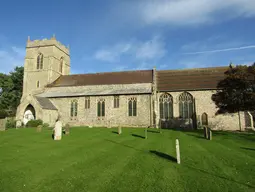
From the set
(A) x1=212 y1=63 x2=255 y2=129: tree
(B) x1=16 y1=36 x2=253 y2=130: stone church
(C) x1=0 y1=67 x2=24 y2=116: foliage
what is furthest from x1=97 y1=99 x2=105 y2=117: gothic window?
(C) x1=0 y1=67 x2=24 y2=116: foliage

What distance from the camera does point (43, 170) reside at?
311 inches

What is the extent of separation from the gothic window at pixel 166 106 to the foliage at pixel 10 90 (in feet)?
114

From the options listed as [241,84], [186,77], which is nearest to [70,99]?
[186,77]

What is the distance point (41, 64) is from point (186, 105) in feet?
96.1

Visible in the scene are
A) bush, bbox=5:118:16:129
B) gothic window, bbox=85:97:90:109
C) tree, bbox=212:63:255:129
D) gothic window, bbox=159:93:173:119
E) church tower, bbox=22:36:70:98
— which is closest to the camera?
tree, bbox=212:63:255:129

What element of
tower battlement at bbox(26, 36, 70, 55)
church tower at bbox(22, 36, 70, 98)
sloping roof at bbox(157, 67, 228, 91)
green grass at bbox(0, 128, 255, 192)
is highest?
tower battlement at bbox(26, 36, 70, 55)

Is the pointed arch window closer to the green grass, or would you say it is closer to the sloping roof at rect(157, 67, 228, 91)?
the sloping roof at rect(157, 67, 228, 91)

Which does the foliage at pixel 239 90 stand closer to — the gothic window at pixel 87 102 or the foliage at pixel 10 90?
the gothic window at pixel 87 102

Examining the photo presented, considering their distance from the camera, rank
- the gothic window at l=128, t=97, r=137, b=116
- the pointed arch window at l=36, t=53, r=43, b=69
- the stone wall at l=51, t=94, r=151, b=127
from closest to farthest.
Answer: the stone wall at l=51, t=94, r=151, b=127 → the gothic window at l=128, t=97, r=137, b=116 → the pointed arch window at l=36, t=53, r=43, b=69

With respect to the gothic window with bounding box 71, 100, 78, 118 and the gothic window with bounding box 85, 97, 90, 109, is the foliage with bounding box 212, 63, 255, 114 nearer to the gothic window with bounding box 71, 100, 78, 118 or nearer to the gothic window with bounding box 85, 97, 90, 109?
the gothic window with bounding box 85, 97, 90, 109

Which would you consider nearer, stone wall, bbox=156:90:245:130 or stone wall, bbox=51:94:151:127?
stone wall, bbox=156:90:245:130

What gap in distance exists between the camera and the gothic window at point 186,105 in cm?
3011

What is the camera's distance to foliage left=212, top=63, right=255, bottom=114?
60.4 ft

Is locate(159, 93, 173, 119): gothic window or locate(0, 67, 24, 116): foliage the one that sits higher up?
locate(0, 67, 24, 116): foliage
